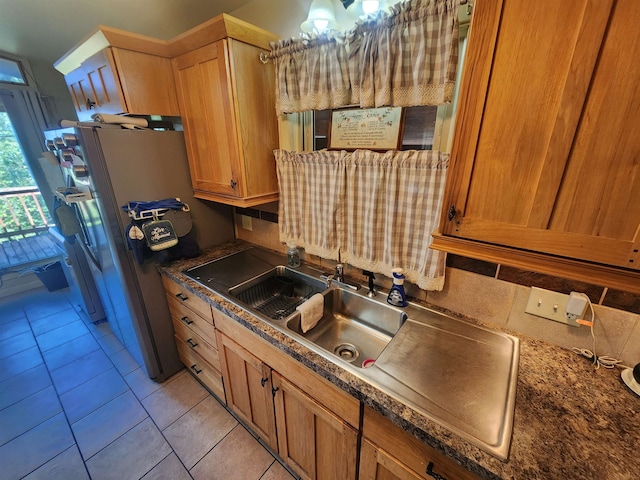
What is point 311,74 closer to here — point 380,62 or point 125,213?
point 380,62

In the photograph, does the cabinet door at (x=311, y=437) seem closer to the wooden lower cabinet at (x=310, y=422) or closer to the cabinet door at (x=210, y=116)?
the wooden lower cabinet at (x=310, y=422)

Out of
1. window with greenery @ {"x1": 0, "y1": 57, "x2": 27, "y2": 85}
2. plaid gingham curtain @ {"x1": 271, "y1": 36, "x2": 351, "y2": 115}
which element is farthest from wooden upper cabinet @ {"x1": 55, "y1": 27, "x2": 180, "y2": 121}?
window with greenery @ {"x1": 0, "y1": 57, "x2": 27, "y2": 85}

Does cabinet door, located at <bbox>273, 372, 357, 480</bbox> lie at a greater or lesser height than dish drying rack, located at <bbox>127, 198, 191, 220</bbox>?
lesser

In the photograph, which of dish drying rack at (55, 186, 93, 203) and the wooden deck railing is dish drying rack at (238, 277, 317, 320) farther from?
the wooden deck railing

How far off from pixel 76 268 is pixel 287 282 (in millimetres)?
1972

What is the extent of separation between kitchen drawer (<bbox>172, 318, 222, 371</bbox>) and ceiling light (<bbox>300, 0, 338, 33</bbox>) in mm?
1640

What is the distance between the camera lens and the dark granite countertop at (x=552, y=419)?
62cm

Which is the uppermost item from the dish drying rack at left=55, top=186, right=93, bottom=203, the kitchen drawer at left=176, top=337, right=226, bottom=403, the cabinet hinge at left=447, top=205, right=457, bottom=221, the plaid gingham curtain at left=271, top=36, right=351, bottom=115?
the plaid gingham curtain at left=271, top=36, right=351, bottom=115

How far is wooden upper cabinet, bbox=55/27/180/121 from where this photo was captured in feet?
4.31

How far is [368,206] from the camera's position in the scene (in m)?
1.28

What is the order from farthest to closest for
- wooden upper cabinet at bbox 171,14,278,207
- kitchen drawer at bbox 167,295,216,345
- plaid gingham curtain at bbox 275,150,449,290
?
kitchen drawer at bbox 167,295,216,345 → wooden upper cabinet at bbox 171,14,278,207 → plaid gingham curtain at bbox 275,150,449,290

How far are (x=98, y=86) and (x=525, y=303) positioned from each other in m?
2.39

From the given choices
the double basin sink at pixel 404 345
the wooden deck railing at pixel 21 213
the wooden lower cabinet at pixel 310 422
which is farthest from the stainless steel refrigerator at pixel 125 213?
the wooden deck railing at pixel 21 213

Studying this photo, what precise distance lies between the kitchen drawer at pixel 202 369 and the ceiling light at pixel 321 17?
1827mm
